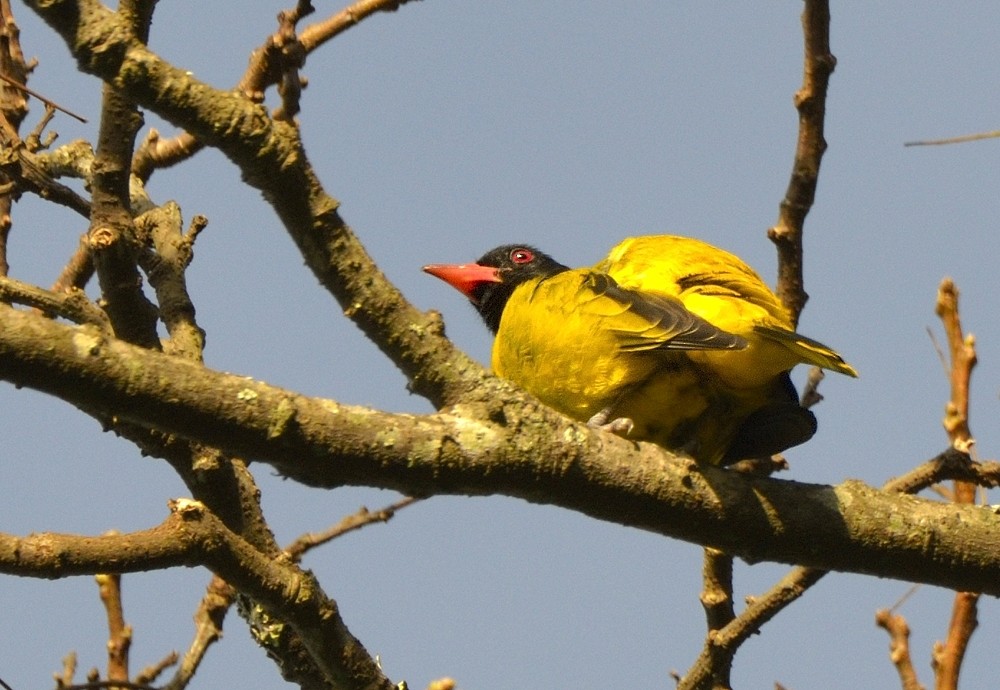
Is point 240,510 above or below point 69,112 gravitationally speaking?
below

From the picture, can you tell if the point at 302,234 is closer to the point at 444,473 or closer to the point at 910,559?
the point at 444,473

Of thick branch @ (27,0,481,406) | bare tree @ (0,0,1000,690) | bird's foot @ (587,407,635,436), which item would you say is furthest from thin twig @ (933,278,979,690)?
Answer: thick branch @ (27,0,481,406)

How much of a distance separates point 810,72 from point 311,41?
1.44 m

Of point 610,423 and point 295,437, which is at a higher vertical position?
point 610,423

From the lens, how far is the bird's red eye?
18.7 feet

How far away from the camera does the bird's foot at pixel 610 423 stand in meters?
3.88

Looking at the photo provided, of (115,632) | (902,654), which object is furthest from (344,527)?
(902,654)

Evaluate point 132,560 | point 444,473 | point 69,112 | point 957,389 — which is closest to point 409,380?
point 444,473

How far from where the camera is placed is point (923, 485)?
338cm

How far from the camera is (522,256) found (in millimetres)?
5711

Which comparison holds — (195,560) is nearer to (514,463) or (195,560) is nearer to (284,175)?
(514,463)

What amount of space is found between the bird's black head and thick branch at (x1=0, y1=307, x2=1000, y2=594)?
276cm

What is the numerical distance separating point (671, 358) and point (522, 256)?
75.0 inches

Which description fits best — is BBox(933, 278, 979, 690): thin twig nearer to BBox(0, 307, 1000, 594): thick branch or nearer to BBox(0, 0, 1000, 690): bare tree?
BBox(0, 0, 1000, 690): bare tree
